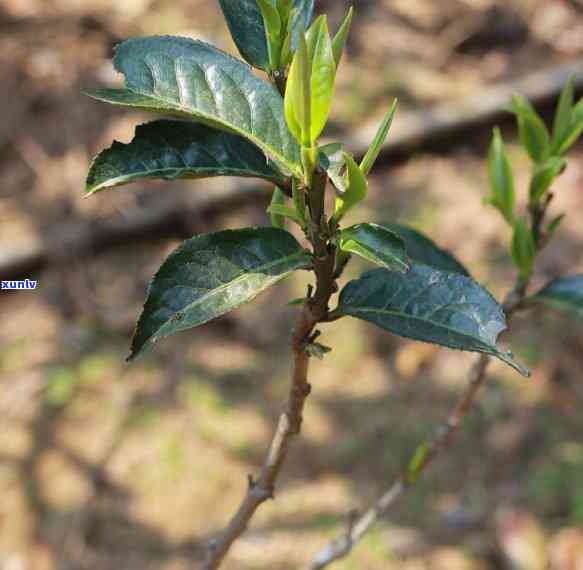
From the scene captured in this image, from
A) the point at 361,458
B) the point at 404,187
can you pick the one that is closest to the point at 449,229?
the point at 404,187

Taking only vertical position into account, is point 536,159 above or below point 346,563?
above

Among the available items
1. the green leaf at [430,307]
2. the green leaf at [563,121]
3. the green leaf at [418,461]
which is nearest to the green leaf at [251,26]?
the green leaf at [430,307]

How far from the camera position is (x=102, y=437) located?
2.71 metres

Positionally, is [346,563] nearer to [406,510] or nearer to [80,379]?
[406,510]

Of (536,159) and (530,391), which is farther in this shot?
(530,391)

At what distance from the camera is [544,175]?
45.3 inches

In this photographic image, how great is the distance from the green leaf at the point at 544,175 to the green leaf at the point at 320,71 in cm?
50

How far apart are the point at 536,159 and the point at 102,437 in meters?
1.94

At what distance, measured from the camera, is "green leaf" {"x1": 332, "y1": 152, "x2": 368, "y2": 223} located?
754 mm

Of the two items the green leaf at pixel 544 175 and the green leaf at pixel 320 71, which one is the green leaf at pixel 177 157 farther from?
the green leaf at pixel 544 175

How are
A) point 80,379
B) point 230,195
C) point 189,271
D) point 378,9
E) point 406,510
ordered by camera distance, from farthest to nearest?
point 378,9
point 230,195
point 80,379
point 406,510
point 189,271

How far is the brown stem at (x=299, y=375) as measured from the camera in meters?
0.81

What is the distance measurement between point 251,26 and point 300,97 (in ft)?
0.67

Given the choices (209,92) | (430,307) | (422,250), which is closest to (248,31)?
(209,92)
